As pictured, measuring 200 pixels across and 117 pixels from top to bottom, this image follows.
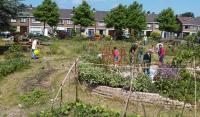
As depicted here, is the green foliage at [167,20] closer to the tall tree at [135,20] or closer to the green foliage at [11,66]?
the tall tree at [135,20]

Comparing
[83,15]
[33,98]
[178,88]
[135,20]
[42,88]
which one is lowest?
[33,98]

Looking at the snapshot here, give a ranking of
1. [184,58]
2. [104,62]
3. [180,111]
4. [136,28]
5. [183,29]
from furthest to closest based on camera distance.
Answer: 1. [183,29]
2. [136,28]
3. [104,62]
4. [184,58]
5. [180,111]

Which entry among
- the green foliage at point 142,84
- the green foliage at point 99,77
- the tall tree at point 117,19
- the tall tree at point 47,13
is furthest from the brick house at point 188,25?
the green foliage at point 142,84

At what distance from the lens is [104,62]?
19625 mm

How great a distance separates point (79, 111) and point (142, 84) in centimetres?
285

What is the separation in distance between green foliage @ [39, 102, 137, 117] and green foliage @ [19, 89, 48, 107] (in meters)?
2.05

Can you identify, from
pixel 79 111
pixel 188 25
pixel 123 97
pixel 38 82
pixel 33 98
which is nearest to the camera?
pixel 79 111

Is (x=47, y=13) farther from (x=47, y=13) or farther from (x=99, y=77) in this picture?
(x=99, y=77)

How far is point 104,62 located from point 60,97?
2977mm

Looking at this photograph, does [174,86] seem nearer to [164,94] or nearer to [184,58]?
[164,94]

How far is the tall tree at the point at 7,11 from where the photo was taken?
3331cm

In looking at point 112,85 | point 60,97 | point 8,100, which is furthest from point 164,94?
point 8,100

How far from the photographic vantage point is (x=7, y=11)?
1331 inches

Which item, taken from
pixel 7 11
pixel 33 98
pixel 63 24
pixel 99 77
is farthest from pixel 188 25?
pixel 33 98
